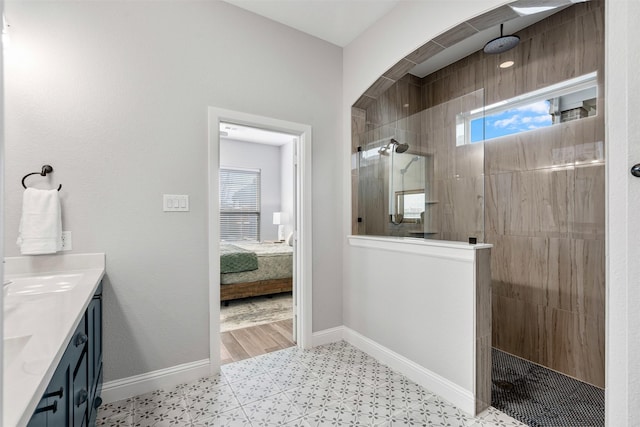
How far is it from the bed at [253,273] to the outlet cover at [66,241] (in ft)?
7.03

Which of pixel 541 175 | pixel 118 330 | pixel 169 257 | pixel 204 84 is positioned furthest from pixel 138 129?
pixel 541 175

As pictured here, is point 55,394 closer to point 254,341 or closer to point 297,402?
point 297,402

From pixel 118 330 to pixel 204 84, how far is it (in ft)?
6.03

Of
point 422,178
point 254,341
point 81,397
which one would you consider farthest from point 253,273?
point 81,397

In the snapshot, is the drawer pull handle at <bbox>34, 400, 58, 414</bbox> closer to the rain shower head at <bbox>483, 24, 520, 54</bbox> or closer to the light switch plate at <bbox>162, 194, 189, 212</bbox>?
the light switch plate at <bbox>162, 194, 189, 212</bbox>

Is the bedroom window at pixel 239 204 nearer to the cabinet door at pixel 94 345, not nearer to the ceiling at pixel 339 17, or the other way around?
the ceiling at pixel 339 17

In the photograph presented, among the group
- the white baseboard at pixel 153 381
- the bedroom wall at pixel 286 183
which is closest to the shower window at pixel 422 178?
the white baseboard at pixel 153 381

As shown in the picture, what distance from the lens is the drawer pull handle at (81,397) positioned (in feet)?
3.86

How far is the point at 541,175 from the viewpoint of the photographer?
8.20 ft

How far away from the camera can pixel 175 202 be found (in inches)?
87.1

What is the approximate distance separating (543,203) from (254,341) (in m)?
2.81

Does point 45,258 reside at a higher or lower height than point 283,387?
higher

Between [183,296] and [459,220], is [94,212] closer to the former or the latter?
[183,296]

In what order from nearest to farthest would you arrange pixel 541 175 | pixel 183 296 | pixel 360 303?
pixel 183 296
pixel 541 175
pixel 360 303
